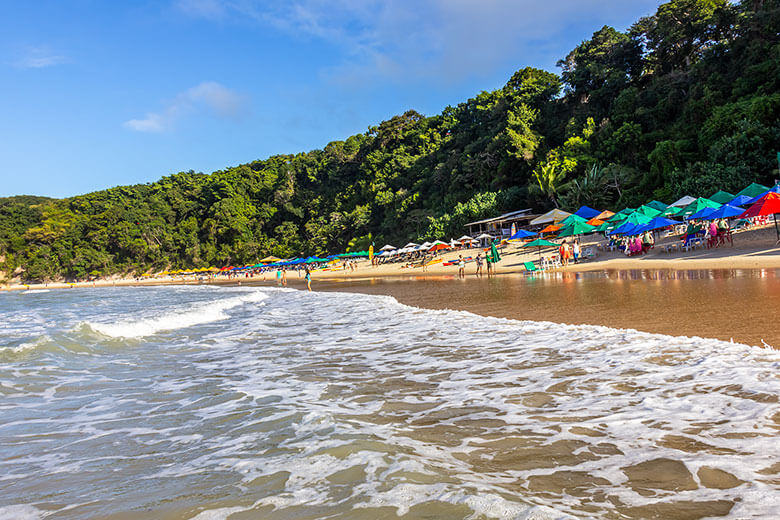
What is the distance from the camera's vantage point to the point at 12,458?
3729 mm

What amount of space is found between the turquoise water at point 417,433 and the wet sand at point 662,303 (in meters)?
0.82

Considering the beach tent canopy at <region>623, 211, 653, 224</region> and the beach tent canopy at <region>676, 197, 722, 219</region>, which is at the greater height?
the beach tent canopy at <region>676, 197, 722, 219</region>

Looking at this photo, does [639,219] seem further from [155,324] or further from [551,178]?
[155,324]

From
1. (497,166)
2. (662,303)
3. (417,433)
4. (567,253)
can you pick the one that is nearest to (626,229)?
(567,253)

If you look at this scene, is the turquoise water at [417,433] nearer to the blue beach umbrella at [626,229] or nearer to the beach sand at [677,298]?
the beach sand at [677,298]

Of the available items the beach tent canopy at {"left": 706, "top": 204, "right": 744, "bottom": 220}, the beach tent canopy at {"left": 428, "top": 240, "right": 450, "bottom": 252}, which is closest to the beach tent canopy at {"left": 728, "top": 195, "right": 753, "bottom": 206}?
the beach tent canopy at {"left": 706, "top": 204, "right": 744, "bottom": 220}

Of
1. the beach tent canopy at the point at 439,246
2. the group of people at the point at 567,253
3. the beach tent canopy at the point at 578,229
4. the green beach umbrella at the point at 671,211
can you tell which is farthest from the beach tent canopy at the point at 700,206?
the beach tent canopy at the point at 439,246

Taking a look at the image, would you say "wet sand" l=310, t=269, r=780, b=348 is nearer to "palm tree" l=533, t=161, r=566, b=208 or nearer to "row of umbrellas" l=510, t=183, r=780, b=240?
"row of umbrellas" l=510, t=183, r=780, b=240

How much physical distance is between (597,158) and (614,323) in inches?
1246

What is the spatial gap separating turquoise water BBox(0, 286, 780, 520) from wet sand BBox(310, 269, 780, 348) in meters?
0.82

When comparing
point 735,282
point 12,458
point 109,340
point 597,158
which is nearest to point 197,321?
point 109,340

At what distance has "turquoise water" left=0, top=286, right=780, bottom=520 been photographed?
2.46 m

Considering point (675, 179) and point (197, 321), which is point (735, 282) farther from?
point (675, 179)

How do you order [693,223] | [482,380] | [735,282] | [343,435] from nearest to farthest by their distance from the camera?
[343,435] < [482,380] < [735,282] < [693,223]
